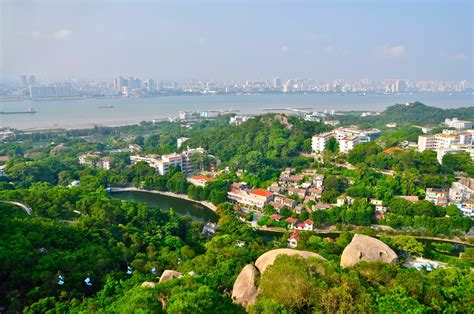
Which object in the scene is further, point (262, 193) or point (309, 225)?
point (262, 193)

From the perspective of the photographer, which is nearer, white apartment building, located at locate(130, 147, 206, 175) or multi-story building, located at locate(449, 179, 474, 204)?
multi-story building, located at locate(449, 179, 474, 204)

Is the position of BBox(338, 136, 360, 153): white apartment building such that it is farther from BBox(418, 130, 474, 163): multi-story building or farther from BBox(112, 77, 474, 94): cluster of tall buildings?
BBox(112, 77, 474, 94): cluster of tall buildings

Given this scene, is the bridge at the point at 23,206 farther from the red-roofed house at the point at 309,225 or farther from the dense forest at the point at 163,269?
the red-roofed house at the point at 309,225

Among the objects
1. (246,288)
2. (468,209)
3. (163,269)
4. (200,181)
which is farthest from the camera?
(200,181)

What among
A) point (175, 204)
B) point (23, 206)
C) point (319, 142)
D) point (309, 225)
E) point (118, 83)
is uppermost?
point (118, 83)

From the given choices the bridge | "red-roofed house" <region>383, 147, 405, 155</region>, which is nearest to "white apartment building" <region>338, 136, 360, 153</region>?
"red-roofed house" <region>383, 147, 405, 155</region>

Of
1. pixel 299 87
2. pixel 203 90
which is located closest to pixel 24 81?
pixel 203 90

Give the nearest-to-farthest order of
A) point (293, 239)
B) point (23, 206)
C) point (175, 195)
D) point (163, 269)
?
1. point (163, 269)
2. point (23, 206)
3. point (293, 239)
4. point (175, 195)

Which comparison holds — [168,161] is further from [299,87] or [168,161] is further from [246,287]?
[299,87]
